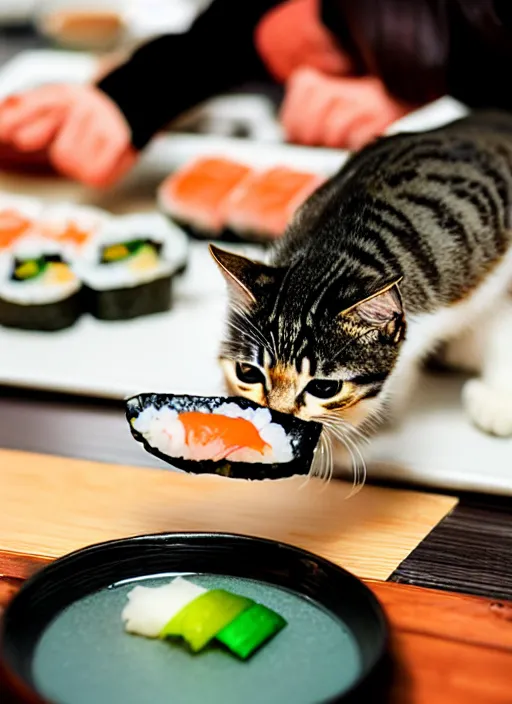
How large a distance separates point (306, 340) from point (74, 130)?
120 cm

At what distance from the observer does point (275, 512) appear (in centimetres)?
146

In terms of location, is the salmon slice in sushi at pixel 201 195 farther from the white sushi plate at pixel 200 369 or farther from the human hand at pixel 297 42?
the human hand at pixel 297 42

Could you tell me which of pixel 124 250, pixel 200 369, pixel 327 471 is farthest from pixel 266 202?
pixel 327 471

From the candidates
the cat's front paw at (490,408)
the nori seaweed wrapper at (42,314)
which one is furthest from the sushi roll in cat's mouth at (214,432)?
the nori seaweed wrapper at (42,314)

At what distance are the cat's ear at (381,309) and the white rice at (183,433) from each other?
15 centimetres

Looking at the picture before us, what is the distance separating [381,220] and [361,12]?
970 millimetres

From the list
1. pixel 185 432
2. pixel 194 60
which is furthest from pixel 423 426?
pixel 194 60

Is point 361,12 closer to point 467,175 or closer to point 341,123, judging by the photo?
point 341,123

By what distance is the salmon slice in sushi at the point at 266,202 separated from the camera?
2051 mm

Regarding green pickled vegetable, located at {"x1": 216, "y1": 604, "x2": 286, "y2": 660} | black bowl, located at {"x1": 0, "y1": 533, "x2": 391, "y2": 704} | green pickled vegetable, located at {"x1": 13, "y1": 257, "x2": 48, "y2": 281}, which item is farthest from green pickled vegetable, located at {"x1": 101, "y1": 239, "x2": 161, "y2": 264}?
green pickled vegetable, located at {"x1": 216, "y1": 604, "x2": 286, "y2": 660}

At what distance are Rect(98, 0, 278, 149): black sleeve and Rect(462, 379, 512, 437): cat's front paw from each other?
1.01m

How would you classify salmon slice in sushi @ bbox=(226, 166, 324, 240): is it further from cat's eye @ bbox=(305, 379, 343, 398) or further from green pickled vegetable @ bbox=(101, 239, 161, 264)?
cat's eye @ bbox=(305, 379, 343, 398)

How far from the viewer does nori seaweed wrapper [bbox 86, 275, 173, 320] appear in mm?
1873

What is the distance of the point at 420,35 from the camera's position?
218cm
